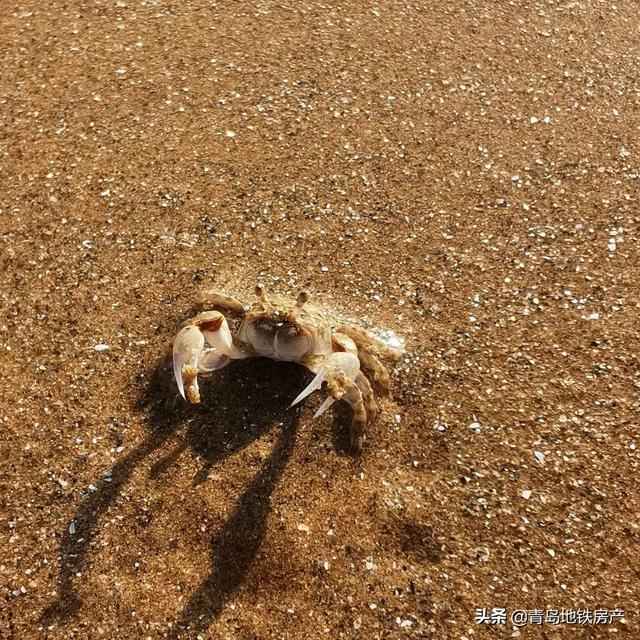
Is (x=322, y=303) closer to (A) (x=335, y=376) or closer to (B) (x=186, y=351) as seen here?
(A) (x=335, y=376)

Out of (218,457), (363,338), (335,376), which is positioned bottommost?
(218,457)

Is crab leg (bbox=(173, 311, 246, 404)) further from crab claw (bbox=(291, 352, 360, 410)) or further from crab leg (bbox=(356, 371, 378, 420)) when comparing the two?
crab leg (bbox=(356, 371, 378, 420))

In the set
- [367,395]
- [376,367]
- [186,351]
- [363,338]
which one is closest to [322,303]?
[363,338]

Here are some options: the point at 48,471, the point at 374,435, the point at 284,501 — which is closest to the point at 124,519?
the point at 48,471

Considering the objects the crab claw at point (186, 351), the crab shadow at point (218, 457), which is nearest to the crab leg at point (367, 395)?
the crab shadow at point (218, 457)

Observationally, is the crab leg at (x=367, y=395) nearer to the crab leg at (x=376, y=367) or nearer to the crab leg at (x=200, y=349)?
the crab leg at (x=376, y=367)

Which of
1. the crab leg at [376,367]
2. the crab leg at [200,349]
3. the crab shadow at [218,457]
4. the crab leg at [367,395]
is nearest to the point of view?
Result: the crab shadow at [218,457]
